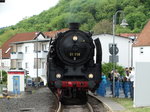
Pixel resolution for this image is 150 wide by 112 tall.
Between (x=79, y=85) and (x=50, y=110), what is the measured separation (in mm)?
2001

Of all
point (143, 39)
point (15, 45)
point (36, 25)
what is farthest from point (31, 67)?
point (143, 39)

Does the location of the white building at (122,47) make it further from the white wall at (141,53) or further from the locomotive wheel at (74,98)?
the locomotive wheel at (74,98)

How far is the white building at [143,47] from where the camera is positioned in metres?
55.9

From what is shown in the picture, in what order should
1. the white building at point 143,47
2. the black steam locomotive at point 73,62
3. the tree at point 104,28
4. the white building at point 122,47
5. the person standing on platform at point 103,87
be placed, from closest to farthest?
the black steam locomotive at point 73,62 < the person standing on platform at point 103,87 < the white building at point 143,47 < the white building at point 122,47 < the tree at point 104,28

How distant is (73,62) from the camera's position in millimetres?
17984

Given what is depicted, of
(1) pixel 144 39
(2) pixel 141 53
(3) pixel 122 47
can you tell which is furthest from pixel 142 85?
(3) pixel 122 47

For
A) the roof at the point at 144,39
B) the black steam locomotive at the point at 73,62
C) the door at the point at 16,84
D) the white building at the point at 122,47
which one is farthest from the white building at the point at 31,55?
the black steam locomotive at the point at 73,62

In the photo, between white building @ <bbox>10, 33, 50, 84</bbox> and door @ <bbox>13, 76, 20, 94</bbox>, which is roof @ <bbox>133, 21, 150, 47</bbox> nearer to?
white building @ <bbox>10, 33, 50, 84</bbox>

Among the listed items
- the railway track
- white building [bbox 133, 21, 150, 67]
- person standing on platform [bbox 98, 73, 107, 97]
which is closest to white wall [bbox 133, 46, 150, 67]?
white building [bbox 133, 21, 150, 67]

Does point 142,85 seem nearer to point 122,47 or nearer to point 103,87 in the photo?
point 103,87

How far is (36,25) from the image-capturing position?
7688 centimetres

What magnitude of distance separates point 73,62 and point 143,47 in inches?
1570

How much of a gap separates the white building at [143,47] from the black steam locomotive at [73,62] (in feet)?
126

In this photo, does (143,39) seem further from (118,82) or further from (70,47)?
(70,47)
